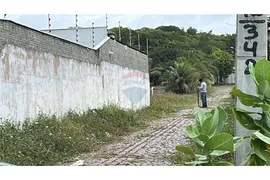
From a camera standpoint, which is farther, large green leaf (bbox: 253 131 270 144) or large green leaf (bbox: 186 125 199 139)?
large green leaf (bbox: 186 125 199 139)

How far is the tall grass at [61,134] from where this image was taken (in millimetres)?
4859

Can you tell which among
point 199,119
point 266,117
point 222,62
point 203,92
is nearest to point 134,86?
point 203,92

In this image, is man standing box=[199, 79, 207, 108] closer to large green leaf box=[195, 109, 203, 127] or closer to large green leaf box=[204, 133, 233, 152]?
large green leaf box=[195, 109, 203, 127]

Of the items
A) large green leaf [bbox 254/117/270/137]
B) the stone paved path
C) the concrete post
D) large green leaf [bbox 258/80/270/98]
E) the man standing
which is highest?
the concrete post

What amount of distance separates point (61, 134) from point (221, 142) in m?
4.92

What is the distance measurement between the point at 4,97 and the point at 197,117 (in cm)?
450

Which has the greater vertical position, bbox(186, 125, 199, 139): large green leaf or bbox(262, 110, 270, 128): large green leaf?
bbox(262, 110, 270, 128): large green leaf

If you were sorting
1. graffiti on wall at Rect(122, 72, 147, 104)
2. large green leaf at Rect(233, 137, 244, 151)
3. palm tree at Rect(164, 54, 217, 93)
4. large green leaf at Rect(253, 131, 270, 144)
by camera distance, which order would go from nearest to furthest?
large green leaf at Rect(253, 131, 270, 144) < large green leaf at Rect(233, 137, 244, 151) < graffiti on wall at Rect(122, 72, 147, 104) < palm tree at Rect(164, 54, 217, 93)

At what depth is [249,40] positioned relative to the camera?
228 cm

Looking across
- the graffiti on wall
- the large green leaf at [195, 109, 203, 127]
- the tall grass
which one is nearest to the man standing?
the graffiti on wall

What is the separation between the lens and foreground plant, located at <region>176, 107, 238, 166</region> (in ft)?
4.11

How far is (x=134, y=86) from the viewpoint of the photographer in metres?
12.6

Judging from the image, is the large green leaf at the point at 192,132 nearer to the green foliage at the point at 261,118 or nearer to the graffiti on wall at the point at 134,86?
the green foliage at the point at 261,118

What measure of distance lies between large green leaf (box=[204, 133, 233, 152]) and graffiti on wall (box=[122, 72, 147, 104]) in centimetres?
1014
